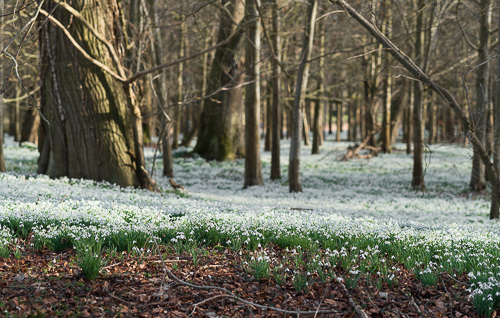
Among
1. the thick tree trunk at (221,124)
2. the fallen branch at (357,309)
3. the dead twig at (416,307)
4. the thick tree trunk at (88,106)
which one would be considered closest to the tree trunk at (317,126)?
the thick tree trunk at (221,124)

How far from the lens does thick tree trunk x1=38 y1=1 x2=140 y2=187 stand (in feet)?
33.1

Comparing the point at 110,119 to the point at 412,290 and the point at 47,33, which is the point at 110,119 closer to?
the point at 47,33

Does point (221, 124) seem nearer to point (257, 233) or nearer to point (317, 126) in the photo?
point (317, 126)

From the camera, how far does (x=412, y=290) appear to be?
13.4ft

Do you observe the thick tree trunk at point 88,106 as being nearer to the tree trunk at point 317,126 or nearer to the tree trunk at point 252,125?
the tree trunk at point 252,125

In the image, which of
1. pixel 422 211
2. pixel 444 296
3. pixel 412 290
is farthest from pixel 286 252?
pixel 422 211

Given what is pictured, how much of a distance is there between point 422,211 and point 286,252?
693 cm

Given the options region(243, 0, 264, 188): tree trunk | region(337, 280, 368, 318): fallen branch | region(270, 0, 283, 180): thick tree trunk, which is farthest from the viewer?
region(270, 0, 283, 180): thick tree trunk

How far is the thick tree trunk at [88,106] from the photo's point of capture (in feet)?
33.1

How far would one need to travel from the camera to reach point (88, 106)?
10109 millimetres

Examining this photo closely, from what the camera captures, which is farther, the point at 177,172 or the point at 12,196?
the point at 177,172

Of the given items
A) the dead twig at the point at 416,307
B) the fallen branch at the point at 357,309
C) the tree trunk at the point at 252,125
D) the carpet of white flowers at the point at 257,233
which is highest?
the tree trunk at the point at 252,125

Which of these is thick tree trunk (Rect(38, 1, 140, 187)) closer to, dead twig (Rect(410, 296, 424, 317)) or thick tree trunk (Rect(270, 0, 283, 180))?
thick tree trunk (Rect(270, 0, 283, 180))

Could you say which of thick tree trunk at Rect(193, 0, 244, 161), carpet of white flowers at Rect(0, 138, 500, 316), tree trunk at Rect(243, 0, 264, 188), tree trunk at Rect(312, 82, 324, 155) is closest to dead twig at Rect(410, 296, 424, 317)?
carpet of white flowers at Rect(0, 138, 500, 316)
